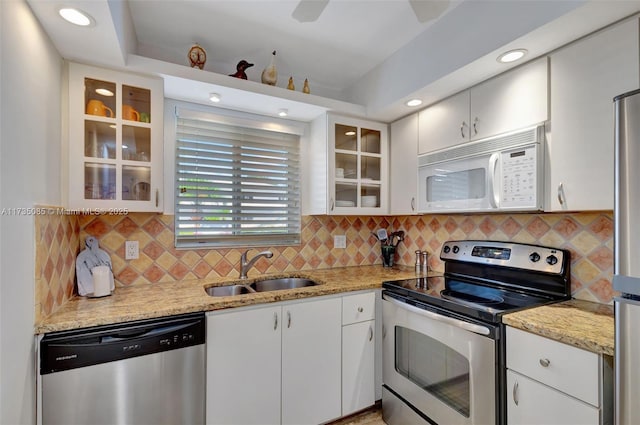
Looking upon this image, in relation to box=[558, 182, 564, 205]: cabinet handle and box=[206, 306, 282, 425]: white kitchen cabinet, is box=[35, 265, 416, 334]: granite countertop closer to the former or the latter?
box=[206, 306, 282, 425]: white kitchen cabinet

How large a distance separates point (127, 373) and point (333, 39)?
2.19 metres

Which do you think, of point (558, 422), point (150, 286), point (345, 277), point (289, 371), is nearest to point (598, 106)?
point (558, 422)

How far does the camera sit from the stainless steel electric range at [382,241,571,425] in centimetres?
140

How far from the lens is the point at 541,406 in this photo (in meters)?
1.21

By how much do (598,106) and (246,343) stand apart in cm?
202

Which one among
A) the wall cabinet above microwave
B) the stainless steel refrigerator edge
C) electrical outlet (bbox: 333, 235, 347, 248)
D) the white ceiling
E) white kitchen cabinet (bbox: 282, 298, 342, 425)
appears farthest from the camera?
A: electrical outlet (bbox: 333, 235, 347, 248)

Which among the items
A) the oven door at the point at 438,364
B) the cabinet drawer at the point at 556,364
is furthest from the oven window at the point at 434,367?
the cabinet drawer at the point at 556,364

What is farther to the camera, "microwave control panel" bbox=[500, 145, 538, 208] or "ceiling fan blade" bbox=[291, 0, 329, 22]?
"microwave control panel" bbox=[500, 145, 538, 208]

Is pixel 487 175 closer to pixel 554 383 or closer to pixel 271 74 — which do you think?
pixel 554 383

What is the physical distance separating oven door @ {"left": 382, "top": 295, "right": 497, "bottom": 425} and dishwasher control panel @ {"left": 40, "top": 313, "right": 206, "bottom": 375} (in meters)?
1.18

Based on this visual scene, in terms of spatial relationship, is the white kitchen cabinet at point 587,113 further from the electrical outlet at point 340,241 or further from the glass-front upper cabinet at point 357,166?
the electrical outlet at point 340,241

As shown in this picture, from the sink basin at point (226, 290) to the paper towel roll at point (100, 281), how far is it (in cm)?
57

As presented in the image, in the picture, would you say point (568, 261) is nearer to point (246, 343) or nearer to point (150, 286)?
point (246, 343)

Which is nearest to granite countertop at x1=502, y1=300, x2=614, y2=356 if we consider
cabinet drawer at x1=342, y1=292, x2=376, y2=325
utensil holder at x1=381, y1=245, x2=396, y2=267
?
cabinet drawer at x1=342, y1=292, x2=376, y2=325
